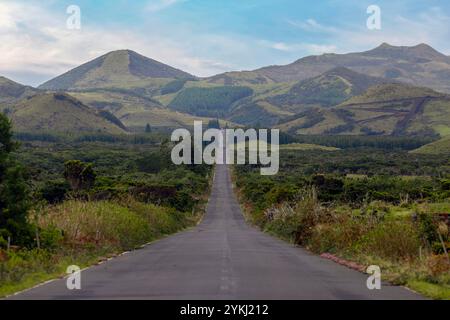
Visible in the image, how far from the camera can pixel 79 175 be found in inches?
2576

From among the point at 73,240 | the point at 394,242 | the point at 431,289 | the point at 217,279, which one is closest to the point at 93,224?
the point at 73,240

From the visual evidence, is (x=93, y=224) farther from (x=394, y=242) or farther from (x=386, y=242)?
(x=394, y=242)

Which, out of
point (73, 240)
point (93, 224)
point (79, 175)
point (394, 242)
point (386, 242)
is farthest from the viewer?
point (79, 175)

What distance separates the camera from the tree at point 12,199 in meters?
22.4

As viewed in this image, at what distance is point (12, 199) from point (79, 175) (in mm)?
43434

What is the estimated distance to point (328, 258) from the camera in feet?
89.0

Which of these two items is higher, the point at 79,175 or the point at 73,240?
the point at 79,175

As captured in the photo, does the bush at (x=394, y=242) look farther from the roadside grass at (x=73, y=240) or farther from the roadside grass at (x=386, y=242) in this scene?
the roadside grass at (x=73, y=240)

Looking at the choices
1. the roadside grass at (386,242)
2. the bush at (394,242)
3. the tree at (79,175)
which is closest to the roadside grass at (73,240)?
the roadside grass at (386,242)

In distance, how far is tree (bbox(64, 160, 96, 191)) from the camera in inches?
2520

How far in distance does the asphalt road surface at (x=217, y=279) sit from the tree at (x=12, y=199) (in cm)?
270
